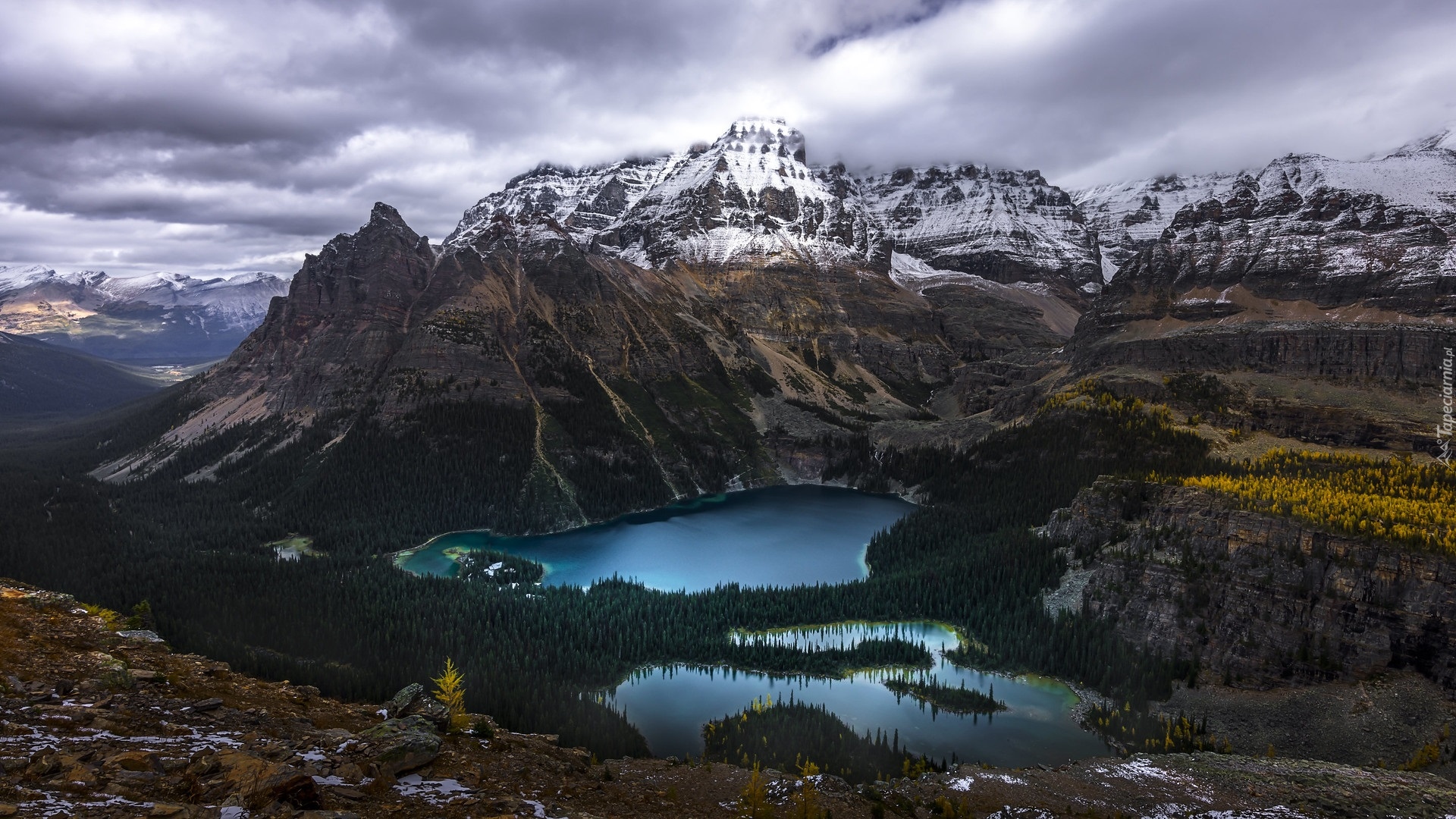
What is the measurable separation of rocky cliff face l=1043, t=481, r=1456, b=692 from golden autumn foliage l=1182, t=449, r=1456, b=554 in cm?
246

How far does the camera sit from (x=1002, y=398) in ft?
650

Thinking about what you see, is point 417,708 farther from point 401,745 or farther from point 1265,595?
point 1265,595

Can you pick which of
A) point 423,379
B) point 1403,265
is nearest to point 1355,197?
point 1403,265

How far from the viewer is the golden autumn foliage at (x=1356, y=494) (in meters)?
70.6

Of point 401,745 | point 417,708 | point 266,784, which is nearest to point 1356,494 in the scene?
point 417,708

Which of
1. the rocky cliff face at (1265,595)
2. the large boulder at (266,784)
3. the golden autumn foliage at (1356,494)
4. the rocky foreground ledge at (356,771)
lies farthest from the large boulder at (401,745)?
the golden autumn foliage at (1356,494)

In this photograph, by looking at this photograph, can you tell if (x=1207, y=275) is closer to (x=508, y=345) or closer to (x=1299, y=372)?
(x=1299, y=372)

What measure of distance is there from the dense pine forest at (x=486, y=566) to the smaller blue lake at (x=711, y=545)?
21.8 feet

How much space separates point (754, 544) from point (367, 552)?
6828 cm

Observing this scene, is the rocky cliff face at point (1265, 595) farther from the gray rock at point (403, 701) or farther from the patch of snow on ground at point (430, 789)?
the patch of snow on ground at point (430, 789)

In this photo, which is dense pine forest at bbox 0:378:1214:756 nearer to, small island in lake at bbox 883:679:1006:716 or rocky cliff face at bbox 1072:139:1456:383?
small island in lake at bbox 883:679:1006:716

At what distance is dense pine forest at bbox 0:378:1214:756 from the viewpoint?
73.2 metres

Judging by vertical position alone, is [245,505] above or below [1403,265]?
below

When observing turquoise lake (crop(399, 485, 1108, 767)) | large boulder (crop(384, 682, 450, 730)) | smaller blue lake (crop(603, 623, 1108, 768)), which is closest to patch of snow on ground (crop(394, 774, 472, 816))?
large boulder (crop(384, 682, 450, 730))
